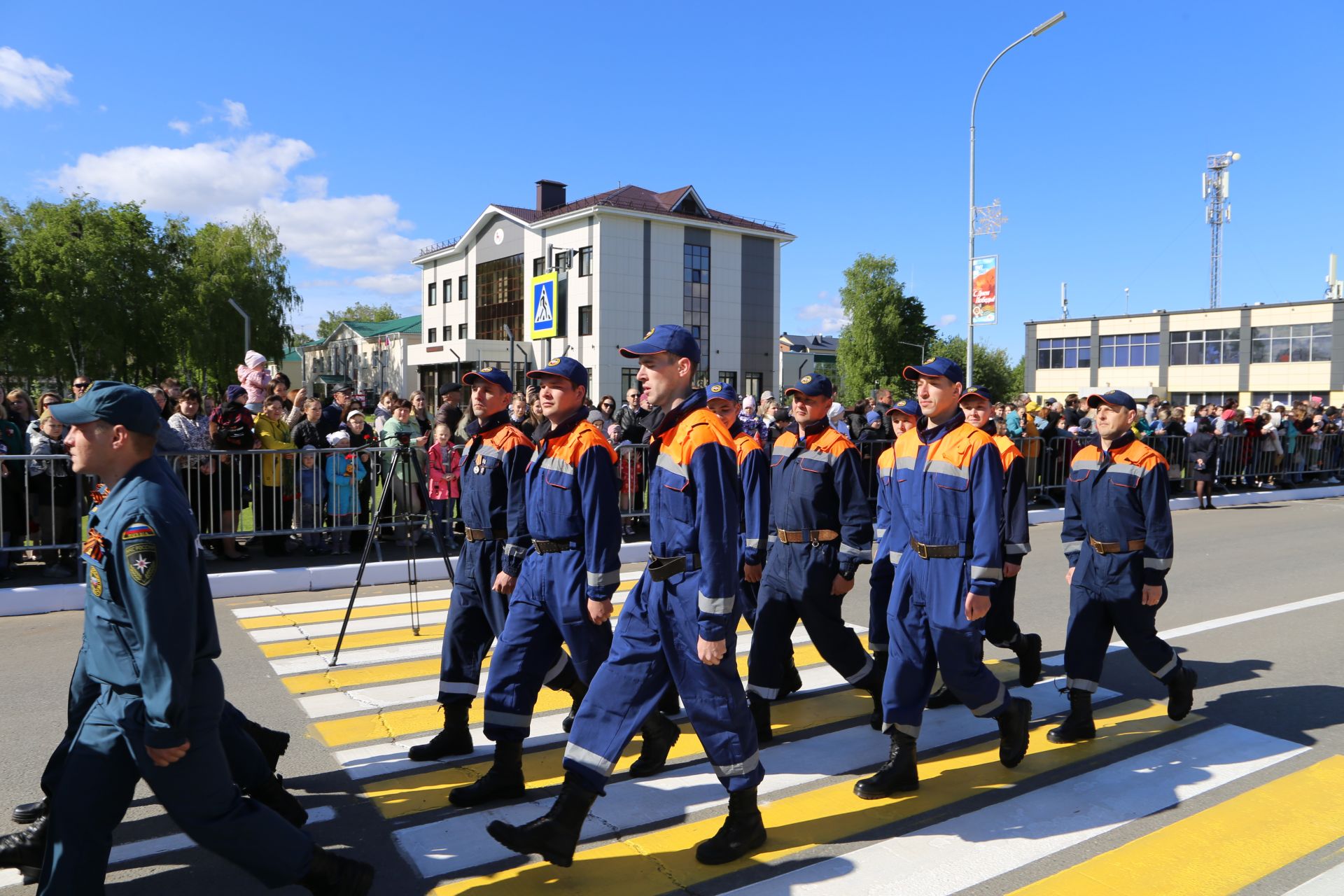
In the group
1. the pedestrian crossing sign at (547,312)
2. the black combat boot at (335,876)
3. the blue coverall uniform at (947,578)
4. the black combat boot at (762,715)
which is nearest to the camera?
the black combat boot at (335,876)

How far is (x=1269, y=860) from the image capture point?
3.80m

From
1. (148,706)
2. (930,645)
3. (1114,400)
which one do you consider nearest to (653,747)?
(930,645)

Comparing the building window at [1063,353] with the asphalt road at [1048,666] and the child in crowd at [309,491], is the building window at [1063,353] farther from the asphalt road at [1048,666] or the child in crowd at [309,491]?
the child in crowd at [309,491]

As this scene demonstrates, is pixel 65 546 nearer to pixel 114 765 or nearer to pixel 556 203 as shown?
pixel 114 765

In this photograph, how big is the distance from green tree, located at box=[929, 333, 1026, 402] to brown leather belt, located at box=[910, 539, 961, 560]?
7160 cm

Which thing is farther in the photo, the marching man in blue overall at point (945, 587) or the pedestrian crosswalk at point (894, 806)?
the marching man in blue overall at point (945, 587)

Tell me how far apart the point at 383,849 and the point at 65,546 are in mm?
6791

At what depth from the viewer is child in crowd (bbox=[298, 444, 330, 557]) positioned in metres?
10.2

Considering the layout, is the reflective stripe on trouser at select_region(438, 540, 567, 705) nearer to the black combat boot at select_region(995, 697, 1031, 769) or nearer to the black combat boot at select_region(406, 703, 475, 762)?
the black combat boot at select_region(406, 703, 475, 762)

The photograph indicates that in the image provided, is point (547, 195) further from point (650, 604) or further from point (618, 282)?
point (650, 604)

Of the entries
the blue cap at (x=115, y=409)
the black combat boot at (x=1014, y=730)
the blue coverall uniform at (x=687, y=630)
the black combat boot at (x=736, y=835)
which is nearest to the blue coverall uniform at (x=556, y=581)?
the blue coverall uniform at (x=687, y=630)

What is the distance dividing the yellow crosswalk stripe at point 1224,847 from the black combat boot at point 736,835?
1039 mm

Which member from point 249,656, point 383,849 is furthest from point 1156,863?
point 249,656

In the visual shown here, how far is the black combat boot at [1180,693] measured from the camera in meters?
5.34
